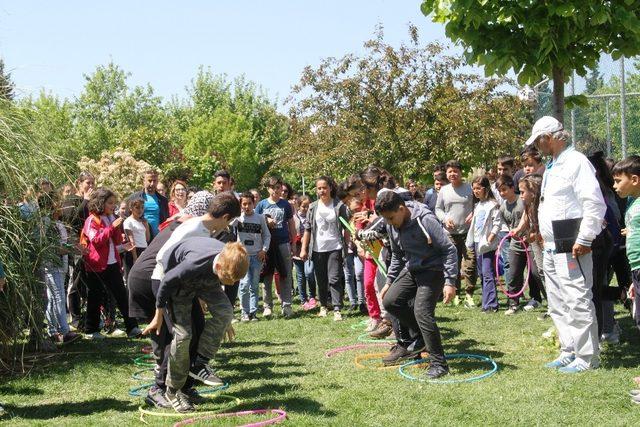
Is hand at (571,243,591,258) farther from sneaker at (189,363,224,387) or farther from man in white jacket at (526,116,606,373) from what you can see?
sneaker at (189,363,224,387)

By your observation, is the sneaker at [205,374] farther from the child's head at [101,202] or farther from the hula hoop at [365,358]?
the child's head at [101,202]

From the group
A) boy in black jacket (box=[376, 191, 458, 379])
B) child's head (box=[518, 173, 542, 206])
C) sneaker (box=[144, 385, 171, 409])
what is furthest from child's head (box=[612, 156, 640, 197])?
sneaker (box=[144, 385, 171, 409])

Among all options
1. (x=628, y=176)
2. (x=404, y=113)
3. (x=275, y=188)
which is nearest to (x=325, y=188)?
(x=275, y=188)

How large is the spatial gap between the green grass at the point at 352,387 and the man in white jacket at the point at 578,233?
0.31m

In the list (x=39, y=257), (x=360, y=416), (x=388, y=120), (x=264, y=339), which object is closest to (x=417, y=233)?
(x=360, y=416)

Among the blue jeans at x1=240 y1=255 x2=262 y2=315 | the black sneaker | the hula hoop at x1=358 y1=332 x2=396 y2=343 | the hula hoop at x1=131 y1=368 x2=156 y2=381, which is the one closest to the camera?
the hula hoop at x1=131 y1=368 x2=156 y2=381

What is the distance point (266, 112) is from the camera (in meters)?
61.6

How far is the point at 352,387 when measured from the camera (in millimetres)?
6641

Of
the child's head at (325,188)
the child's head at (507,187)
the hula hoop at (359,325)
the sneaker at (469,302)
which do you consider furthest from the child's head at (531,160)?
the hula hoop at (359,325)

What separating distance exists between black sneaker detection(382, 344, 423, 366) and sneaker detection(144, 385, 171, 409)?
242 cm

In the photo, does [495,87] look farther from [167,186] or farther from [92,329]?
[92,329]

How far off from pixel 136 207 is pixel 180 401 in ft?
18.2

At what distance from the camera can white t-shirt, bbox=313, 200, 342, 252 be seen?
36.5 ft

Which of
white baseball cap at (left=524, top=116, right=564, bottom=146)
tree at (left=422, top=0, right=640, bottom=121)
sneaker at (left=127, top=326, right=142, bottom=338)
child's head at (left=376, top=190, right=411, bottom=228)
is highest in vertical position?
tree at (left=422, top=0, right=640, bottom=121)
